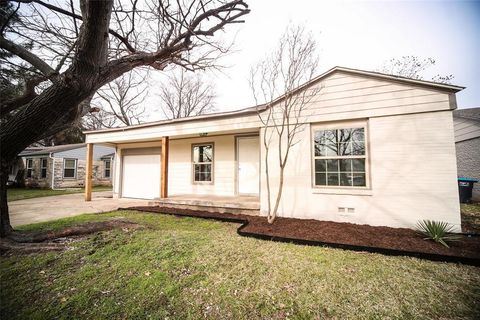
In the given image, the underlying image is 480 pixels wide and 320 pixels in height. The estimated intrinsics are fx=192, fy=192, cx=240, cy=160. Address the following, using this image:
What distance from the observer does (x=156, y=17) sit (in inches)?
187

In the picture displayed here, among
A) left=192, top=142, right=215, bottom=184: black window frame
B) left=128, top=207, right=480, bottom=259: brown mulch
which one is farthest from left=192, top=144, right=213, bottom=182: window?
left=128, top=207, right=480, bottom=259: brown mulch

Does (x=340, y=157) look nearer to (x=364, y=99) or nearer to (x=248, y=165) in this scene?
(x=364, y=99)

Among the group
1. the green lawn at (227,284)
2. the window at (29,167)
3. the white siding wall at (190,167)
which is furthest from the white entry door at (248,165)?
the window at (29,167)

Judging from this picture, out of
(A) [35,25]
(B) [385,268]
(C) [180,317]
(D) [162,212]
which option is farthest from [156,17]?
(B) [385,268]

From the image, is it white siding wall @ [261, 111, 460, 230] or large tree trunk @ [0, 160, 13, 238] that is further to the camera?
white siding wall @ [261, 111, 460, 230]

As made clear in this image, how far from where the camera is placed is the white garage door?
9680 millimetres

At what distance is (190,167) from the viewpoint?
8.88 meters

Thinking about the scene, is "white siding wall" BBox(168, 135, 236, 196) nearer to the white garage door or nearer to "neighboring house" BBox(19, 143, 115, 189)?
the white garage door

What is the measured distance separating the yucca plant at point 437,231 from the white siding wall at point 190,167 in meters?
5.62

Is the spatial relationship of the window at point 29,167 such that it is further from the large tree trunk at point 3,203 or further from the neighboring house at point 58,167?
the large tree trunk at point 3,203

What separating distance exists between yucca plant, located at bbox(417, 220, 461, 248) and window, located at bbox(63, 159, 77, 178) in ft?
75.3

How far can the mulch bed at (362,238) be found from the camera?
318cm

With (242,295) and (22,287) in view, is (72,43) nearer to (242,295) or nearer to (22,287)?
(22,287)

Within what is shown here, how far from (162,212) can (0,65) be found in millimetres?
5519
